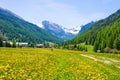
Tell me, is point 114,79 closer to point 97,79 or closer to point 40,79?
point 97,79

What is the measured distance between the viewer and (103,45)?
176 meters

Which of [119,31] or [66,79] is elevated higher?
[119,31]

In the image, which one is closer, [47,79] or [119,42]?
[47,79]

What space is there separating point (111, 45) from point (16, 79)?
158 m

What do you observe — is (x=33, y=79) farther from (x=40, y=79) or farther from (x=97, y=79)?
(x=97, y=79)

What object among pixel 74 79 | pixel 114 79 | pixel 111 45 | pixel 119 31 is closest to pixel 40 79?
pixel 74 79

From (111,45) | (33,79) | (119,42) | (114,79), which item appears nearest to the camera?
(33,79)

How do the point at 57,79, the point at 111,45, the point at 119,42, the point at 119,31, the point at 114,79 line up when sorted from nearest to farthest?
the point at 57,79 → the point at 114,79 → the point at 119,42 → the point at 111,45 → the point at 119,31

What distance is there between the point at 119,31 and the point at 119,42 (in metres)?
35.2

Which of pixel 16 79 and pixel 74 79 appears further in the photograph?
pixel 74 79

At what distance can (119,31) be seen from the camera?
188 meters

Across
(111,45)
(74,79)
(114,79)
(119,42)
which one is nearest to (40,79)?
(74,79)

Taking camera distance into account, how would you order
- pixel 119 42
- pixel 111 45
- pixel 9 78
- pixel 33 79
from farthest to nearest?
pixel 111 45 → pixel 119 42 → pixel 33 79 → pixel 9 78

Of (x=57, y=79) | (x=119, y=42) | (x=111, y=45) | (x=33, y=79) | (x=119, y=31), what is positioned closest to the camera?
(x=33, y=79)
